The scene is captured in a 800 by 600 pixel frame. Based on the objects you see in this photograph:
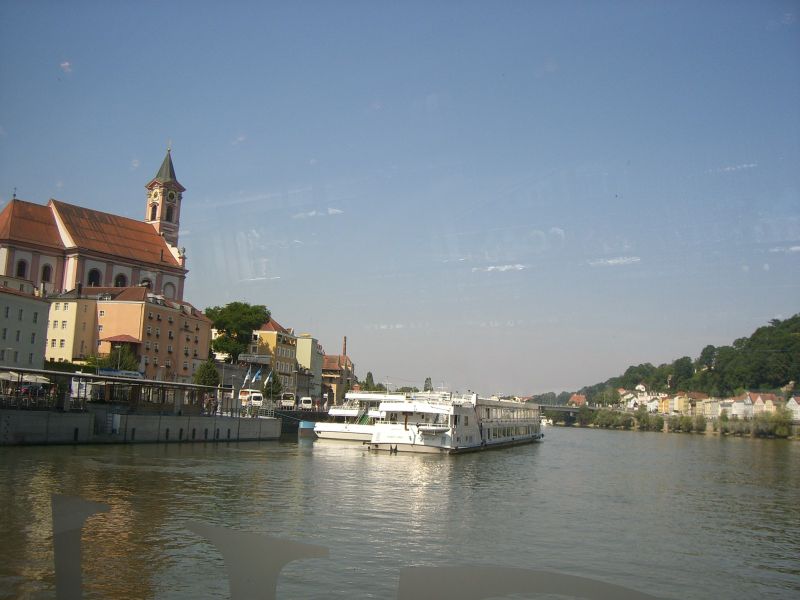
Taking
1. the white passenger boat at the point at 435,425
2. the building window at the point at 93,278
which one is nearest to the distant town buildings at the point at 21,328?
the building window at the point at 93,278

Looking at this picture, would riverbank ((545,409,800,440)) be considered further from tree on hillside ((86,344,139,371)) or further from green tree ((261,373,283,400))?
tree on hillside ((86,344,139,371))

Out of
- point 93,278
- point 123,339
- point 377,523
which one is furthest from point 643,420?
point 377,523

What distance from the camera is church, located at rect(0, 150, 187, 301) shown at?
311 ft

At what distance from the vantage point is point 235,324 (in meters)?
108

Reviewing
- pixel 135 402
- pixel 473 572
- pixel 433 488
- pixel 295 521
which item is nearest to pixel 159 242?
pixel 135 402

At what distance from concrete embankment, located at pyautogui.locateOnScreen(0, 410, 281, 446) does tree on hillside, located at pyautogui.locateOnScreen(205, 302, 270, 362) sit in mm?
38920

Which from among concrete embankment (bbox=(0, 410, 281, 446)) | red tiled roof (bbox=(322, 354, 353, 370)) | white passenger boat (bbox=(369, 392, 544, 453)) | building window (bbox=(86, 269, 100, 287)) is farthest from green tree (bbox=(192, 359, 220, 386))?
red tiled roof (bbox=(322, 354, 353, 370))

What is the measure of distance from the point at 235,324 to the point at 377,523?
85.7 meters

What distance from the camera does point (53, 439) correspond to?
46.2m

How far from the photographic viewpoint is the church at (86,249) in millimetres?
94750

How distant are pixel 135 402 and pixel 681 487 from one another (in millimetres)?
38797

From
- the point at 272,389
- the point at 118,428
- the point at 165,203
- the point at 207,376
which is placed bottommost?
the point at 118,428

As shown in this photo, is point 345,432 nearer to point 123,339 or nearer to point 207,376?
point 207,376

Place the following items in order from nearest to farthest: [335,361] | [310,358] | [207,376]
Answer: [207,376], [310,358], [335,361]
